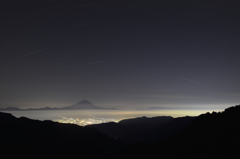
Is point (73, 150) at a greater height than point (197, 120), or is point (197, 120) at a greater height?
point (197, 120)

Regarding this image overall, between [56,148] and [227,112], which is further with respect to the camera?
[56,148]

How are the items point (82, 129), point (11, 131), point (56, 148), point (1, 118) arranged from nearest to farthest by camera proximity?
point (56, 148) < point (11, 131) < point (1, 118) < point (82, 129)

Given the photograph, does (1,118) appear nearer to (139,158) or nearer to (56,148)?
(56,148)

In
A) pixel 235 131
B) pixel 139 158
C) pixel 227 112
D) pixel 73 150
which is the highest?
pixel 227 112

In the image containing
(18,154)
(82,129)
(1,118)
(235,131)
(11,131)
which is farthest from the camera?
(82,129)

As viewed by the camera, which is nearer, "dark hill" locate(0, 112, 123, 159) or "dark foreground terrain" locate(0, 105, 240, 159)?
"dark foreground terrain" locate(0, 105, 240, 159)

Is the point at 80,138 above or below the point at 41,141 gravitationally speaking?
below

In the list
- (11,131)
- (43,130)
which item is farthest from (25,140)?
(43,130)

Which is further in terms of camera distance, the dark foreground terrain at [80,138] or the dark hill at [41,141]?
the dark hill at [41,141]

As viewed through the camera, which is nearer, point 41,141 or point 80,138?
point 41,141

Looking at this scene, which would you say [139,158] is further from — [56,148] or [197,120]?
[56,148]
